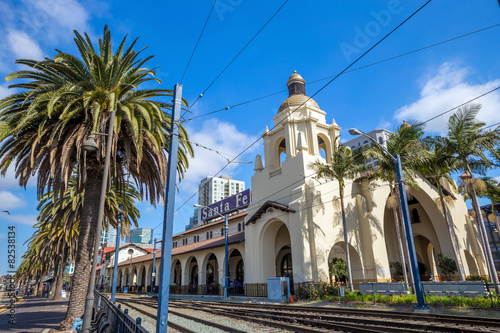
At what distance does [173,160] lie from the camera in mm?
7727

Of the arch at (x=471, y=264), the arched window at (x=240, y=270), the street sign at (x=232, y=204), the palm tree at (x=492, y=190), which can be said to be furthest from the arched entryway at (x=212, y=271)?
the palm tree at (x=492, y=190)

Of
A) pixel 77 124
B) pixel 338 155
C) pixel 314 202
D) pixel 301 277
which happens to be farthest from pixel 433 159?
pixel 77 124

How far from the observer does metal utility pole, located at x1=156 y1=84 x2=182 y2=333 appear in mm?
6457

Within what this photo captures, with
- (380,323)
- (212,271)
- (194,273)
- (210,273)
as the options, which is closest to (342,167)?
(380,323)

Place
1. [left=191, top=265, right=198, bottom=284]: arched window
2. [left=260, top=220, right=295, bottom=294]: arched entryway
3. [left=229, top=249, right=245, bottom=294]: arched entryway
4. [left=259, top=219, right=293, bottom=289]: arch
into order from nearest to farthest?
[left=259, top=219, right=293, bottom=289]: arch, [left=260, top=220, right=295, bottom=294]: arched entryway, [left=229, top=249, right=245, bottom=294]: arched entryway, [left=191, top=265, right=198, bottom=284]: arched window

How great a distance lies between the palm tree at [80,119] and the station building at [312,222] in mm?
13389

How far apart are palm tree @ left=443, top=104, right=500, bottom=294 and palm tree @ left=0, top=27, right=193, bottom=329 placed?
1912 centimetres

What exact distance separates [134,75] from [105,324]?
1033cm

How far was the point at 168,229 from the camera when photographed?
7.11 meters

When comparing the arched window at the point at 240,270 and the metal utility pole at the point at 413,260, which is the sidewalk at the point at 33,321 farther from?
the arched window at the point at 240,270

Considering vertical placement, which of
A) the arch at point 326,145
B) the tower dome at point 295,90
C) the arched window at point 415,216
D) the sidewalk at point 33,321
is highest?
the tower dome at point 295,90

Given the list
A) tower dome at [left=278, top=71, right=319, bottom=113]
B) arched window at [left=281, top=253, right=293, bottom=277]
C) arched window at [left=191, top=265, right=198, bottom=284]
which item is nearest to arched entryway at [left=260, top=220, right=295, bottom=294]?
arched window at [left=281, top=253, right=293, bottom=277]

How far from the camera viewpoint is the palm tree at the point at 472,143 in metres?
19.7

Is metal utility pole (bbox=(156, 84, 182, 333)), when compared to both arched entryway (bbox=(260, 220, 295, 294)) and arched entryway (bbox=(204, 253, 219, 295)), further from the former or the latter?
arched entryway (bbox=(204, 253, 219, 295))
